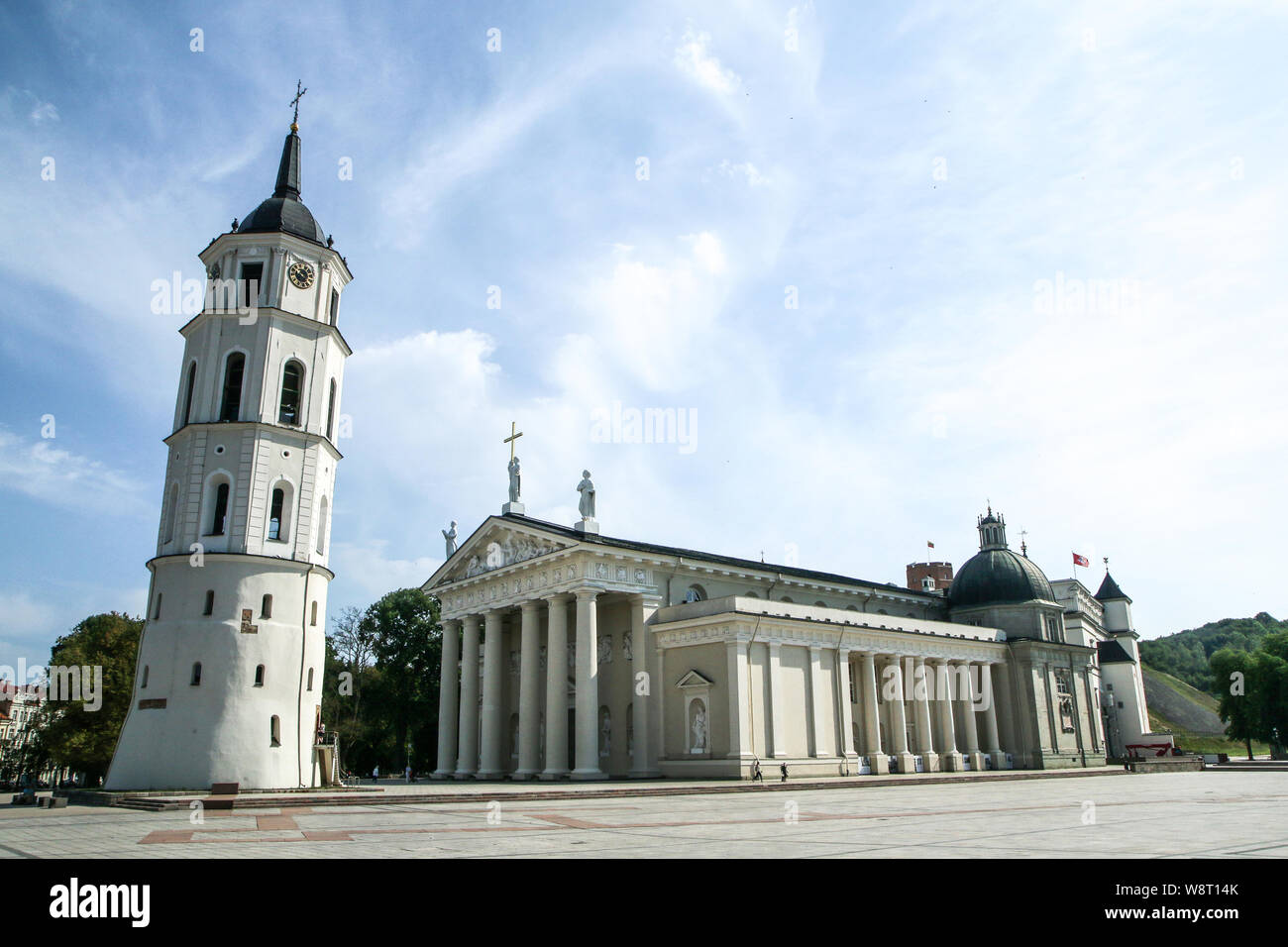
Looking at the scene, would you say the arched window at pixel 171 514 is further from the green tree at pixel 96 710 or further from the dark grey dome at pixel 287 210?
the green tree at pixel 96 710

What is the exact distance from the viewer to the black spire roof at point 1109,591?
90812 mm

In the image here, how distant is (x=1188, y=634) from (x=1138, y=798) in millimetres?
204454

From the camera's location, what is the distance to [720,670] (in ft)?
130

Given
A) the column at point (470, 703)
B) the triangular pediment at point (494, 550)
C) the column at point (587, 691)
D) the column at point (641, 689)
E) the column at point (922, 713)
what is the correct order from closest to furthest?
the column at point (587, 691) → the column at point (641, 689) → the triangular pediment at point (494, 550) → the column at point (922, 713) → the column at point (470, 703)

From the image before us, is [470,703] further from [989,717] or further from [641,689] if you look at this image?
[989,717]

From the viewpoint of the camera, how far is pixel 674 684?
41.4 m

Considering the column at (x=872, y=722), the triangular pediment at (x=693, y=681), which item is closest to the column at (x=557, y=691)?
the triangular pediment at (x=693, y=681)

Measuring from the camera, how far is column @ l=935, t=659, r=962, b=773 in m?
47.8

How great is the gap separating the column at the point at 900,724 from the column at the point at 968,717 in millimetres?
4804

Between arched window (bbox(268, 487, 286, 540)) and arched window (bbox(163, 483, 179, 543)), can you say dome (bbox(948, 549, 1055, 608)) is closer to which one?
arched window (bbox(268, 487, 286, 540))

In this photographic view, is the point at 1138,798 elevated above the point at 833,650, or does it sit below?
below

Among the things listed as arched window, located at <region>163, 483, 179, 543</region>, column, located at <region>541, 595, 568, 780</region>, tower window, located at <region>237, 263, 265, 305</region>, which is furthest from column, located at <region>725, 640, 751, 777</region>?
tower window, located at <region>237, 263, 265, 305</region>
